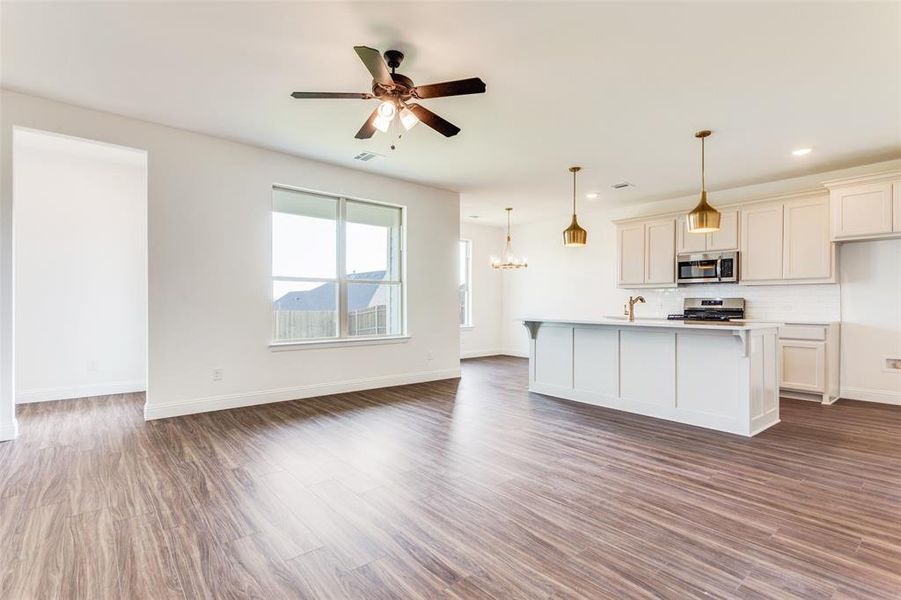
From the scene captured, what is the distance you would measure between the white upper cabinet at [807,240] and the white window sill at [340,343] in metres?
5.15

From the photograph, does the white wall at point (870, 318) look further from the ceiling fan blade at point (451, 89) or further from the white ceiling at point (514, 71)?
the ceiling fan blade at point (451, 89)

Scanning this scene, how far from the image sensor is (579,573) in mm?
1843

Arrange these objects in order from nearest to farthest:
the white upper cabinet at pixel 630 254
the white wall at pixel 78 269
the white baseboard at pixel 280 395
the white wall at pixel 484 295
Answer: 1. the white baseboard at pixel 280 395
2. the white wall at pixel 78 269
3. the white upper cabinet at pixel 630 254
4. the white wall at pixel 484 295

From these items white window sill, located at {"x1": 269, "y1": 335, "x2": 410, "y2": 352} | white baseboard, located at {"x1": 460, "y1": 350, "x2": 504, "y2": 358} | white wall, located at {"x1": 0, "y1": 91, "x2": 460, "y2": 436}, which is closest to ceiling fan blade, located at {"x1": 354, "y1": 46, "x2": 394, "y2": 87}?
white wall, located at {"x1": 0, "y1": 91, "x2": 460, "y2": 436}

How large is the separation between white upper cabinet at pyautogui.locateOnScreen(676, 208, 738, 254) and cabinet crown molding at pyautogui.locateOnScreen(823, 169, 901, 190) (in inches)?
41.9

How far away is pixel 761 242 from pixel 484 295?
5.10 m

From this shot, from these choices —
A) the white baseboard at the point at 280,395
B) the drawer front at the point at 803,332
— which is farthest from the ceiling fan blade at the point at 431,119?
the drawer front at the point at 803,332

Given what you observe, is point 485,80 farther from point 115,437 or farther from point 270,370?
point 115,437

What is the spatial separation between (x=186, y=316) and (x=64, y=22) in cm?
258

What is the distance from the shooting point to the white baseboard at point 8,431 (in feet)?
11.6

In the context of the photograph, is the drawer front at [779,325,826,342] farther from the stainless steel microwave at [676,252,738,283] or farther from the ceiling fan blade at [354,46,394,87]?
the ceiling fan blade at [354,46,394,87]

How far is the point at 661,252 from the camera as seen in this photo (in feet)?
21.7

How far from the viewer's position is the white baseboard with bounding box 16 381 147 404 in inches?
192

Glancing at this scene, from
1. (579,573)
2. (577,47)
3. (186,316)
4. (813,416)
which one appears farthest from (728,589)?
(186,316)
